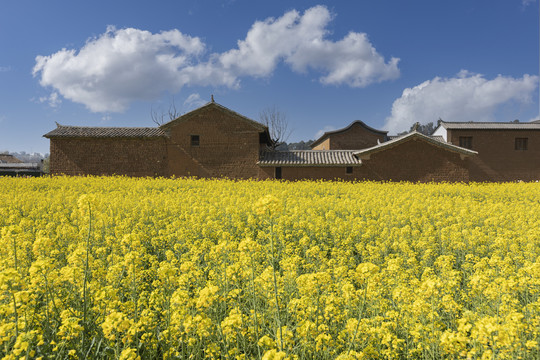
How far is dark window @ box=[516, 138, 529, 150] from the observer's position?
24.1m

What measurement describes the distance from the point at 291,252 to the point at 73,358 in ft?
10.1

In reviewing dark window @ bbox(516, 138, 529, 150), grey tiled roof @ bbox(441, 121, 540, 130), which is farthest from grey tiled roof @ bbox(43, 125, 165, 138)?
dark window @ bbox(516, 138, 529, 150)

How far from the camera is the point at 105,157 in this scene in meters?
18.8

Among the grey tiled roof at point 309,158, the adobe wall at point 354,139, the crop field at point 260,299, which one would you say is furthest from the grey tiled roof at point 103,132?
the adobe wall at point 354,139

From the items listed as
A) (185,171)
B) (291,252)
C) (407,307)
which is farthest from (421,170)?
(407,307)

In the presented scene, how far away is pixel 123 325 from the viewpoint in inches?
73.7

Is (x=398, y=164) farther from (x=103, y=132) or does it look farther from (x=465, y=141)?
(x=103, y=132)

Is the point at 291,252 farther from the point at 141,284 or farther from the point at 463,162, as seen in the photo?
the point at 463,162

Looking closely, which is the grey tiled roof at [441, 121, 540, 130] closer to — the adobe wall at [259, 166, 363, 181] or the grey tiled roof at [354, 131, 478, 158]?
the grey tiled roof at [354, 131, 478, 158]

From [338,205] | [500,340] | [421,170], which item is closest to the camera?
[500,340]

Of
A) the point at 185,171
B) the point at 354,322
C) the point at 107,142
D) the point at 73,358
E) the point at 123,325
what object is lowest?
the point at 73,358

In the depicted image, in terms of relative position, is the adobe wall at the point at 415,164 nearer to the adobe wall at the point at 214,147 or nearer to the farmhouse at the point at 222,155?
the farmhouse at the point at 222,155

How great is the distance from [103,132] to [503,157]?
29604mm

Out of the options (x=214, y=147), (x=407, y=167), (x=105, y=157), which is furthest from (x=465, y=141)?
(x=105, y=157)
